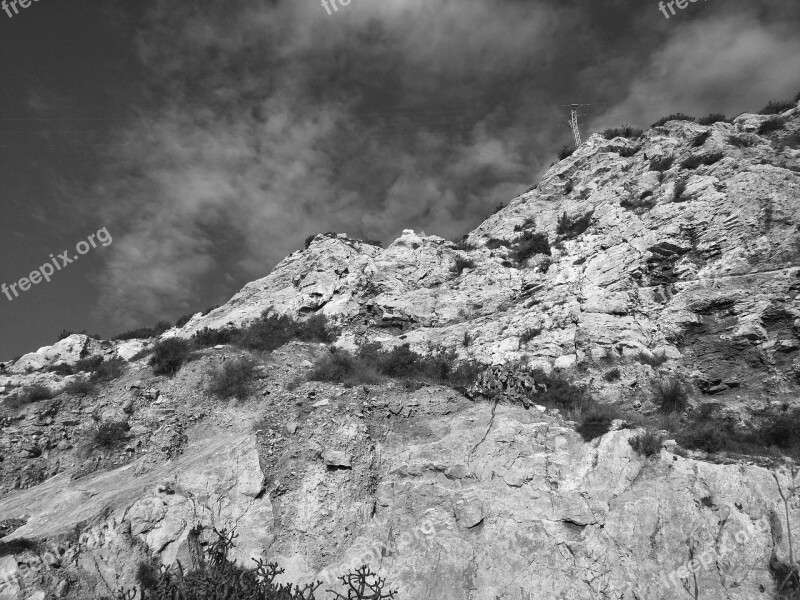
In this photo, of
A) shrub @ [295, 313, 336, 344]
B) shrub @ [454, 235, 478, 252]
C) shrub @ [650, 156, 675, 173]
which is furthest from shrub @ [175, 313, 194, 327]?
shrub @ [650, 156, 675, 173]

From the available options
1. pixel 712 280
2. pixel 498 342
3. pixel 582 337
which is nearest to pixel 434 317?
pixel 498 342

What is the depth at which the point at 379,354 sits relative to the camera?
19266 millimetres

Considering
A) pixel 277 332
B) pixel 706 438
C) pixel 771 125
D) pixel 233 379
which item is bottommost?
pixel 706 438

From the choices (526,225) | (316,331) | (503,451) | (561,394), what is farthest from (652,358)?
(316,331)

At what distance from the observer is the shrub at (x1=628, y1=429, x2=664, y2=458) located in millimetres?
10984

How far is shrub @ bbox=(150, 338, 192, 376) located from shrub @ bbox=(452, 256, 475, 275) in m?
15.7

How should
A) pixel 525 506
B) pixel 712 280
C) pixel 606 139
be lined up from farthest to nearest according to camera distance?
pixel 606 139
pixel 712 280
pixel 525 506

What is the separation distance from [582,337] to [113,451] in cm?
1748

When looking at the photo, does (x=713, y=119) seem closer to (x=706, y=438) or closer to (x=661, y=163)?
(x=661, y=163)

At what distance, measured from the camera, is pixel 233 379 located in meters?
16.3

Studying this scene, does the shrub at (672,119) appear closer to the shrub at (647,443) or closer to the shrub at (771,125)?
the shrub at (771,125)

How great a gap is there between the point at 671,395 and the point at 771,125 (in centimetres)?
2207

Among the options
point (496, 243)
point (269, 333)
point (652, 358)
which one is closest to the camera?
point (652, 358)

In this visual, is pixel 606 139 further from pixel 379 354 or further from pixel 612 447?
pixel 612 447
